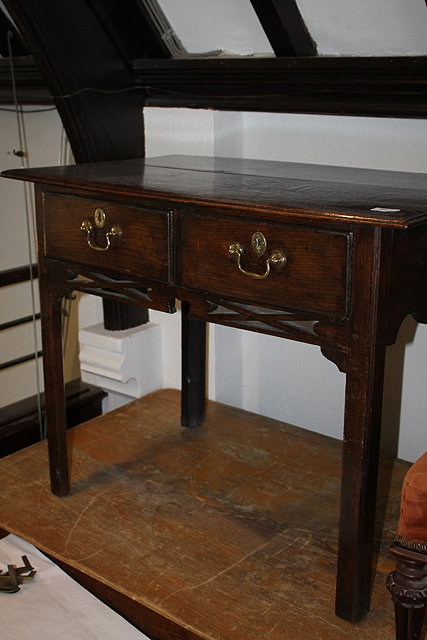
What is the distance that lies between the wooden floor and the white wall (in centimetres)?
9

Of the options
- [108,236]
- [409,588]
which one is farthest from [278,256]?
[409,588]

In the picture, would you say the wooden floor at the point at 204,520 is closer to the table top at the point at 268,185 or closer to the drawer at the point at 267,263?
the drawer at the point at 267,263

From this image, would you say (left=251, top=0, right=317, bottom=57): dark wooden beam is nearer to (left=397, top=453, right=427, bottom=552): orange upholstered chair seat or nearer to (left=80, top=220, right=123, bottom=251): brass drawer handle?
(left=80, top=220, right=123, bottom=251): brass drawer handle

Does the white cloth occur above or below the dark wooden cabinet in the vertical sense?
below

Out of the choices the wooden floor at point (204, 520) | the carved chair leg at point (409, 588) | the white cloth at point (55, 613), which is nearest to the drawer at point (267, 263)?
the carved chair leg at point (409, 588)

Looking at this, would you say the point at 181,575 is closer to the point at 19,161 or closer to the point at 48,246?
the point at 48,246

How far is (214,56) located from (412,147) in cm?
58

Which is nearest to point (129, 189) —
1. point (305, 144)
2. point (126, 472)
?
point (305, 144)

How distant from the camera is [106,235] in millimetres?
1732

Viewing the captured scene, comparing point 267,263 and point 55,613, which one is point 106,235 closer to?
point 267,263

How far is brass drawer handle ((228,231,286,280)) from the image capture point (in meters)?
1.46

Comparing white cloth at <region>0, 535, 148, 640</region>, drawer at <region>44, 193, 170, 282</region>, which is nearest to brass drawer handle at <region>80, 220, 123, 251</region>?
drawer at <region>44, 193, 170, 282</region>

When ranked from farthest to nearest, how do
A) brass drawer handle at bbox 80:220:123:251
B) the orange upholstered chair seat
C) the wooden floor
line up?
brass drawer handle at bbox 80:220:123:251 → the wooden floor → the orange upholstered chair seat

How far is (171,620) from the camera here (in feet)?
5.20
